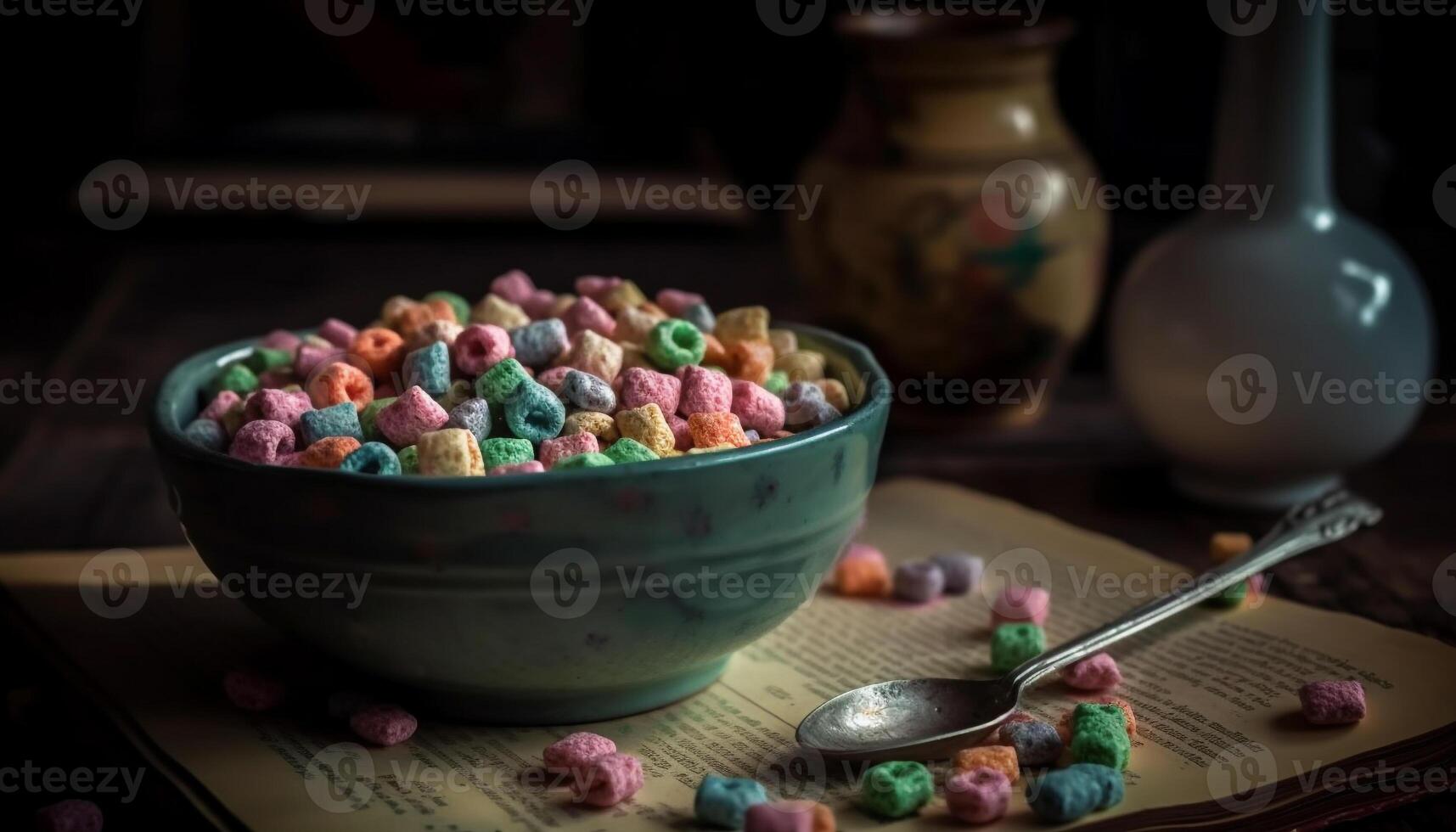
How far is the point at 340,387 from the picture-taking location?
79 centimetres

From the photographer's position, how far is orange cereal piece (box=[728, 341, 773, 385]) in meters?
0.83

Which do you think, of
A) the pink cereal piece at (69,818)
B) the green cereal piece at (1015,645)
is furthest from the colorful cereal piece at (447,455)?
the green cereal piece at (1015,645)

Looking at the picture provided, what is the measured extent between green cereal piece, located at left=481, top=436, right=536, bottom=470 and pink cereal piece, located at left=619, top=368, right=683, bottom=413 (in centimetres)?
6

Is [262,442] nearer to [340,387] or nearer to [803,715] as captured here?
[340,387]

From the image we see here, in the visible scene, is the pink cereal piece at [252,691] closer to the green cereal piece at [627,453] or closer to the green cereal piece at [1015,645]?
the green cereal piece at [627,453]

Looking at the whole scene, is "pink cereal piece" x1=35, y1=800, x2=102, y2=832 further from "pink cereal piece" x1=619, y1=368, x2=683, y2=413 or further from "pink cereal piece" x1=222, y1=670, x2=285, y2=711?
"pink cereal piece" x1=619, y1=368, x2=683, y2=413

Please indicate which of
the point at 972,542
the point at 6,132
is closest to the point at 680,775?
the point at 972,542

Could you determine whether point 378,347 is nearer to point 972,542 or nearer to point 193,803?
point 193,803

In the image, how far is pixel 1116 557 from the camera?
1.00m

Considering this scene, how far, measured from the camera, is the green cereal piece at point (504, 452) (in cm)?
73

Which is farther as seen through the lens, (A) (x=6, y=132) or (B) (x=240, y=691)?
(A) (x=6, y=132)

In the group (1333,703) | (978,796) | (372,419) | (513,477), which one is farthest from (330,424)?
(1333,703)

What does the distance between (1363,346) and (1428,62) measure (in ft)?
3.23

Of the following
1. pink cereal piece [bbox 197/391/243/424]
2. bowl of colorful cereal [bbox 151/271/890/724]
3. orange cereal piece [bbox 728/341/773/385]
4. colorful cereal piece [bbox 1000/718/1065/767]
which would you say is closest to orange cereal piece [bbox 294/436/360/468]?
bowl of colorful cereal [bbox 151/271/890/724]
